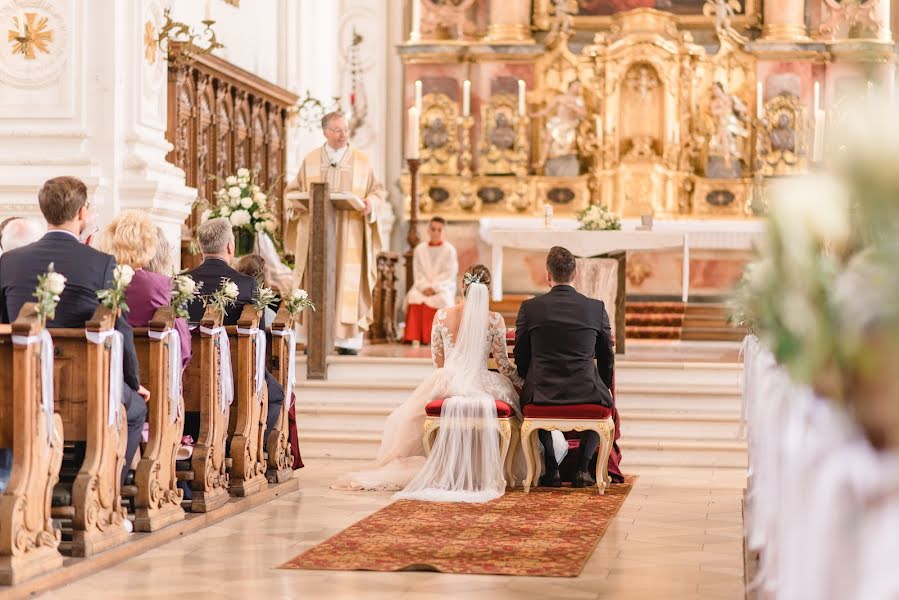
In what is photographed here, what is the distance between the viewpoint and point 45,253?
5.84m

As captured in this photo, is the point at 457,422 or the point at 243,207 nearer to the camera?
the point at 457,422

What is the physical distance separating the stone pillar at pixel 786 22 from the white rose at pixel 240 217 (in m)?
8.11

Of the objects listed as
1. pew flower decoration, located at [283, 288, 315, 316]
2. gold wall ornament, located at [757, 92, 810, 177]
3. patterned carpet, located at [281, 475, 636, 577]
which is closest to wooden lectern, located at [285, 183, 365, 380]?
pew flower decoration, located at [283, 288, 315, 316]

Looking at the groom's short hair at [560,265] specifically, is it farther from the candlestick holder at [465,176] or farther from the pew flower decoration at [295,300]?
the candlestick holder at [465,176]

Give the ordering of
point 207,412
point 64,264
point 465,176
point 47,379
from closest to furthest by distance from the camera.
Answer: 1. point 47,379
2. point 64,264
3. point 207,412
4. point 465,176

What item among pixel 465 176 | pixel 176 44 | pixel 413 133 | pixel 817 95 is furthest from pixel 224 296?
pixel 817 95

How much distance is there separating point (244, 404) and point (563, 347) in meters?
1.80

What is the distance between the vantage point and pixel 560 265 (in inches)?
322

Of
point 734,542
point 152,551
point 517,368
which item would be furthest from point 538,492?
point 152,551

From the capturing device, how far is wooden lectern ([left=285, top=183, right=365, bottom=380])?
34.9ft

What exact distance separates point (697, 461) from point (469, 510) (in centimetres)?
278

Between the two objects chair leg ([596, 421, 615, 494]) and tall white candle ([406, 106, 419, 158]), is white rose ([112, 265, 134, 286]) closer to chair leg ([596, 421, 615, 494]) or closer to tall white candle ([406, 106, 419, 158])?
chair leg ([596, 421, 615, 494])

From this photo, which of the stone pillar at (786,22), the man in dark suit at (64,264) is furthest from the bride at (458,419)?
the stone pillar at (786,22)

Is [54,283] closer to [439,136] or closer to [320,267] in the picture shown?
[320,267]
